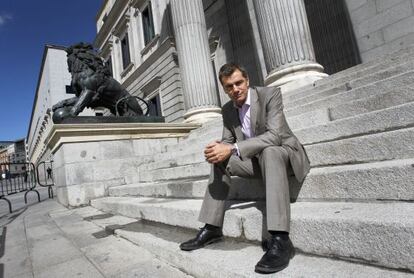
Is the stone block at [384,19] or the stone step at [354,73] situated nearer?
the stone step at [354,73]

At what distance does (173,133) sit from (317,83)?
12.8 ft

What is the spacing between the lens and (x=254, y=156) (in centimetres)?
230

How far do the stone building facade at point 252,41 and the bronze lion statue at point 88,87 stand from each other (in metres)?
2.24

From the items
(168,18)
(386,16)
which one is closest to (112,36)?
(168,18)

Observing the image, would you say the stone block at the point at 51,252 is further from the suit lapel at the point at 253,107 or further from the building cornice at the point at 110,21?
the building cornice at the point at 110,21

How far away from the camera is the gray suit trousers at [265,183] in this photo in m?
1.90

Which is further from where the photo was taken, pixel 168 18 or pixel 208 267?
pixel 168 18

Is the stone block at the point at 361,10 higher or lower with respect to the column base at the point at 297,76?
higher

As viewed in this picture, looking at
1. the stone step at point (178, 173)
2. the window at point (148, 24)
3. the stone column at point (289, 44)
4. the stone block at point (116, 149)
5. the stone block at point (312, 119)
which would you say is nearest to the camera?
the stone block at point (312, 119)

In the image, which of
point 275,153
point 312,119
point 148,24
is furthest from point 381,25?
point 148,24

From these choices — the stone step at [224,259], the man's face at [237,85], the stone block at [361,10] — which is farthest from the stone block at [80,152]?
the stone block at [361,10]

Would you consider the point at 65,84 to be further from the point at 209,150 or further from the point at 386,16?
the point at 209,150

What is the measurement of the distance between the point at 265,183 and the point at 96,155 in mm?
5370

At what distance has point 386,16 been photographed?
809cm
